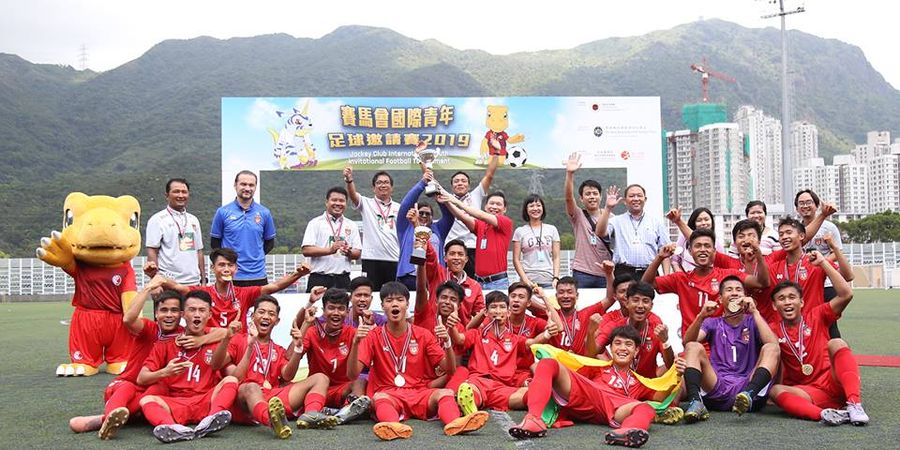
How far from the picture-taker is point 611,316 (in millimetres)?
6398

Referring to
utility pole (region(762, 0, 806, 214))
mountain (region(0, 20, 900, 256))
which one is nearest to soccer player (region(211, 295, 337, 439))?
utility pole (region(762, 0, 806, 214))

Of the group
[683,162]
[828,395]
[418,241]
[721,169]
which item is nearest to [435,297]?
[418,241]

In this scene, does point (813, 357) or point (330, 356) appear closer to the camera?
point (813, 357)

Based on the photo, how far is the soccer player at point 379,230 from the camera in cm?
793

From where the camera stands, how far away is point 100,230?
7.94 meters

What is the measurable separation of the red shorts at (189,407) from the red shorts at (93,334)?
2969 mm

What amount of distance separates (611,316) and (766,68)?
96550mm

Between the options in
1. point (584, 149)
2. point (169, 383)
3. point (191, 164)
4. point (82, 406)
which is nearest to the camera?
point (169, 383)

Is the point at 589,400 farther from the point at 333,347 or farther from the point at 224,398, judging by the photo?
the point at 224,398

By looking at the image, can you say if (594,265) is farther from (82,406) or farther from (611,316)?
(82,406)

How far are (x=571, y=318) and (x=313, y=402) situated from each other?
2.09 meters

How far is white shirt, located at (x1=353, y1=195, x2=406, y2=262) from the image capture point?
26.1 ft

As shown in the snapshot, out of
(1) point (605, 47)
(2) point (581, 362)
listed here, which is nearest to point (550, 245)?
(2) point (581, 362)

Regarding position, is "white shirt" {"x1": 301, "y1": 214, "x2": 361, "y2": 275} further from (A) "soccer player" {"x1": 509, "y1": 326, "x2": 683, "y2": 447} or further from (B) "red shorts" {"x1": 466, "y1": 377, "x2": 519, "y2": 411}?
(A) "soccer player" {"x1": 509, "y1": 326, "x2": 683, "y2": 447}
